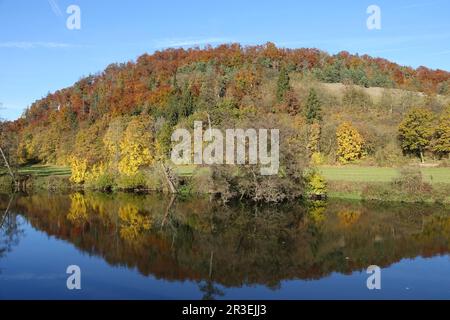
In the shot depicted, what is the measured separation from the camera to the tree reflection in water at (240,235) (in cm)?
1931

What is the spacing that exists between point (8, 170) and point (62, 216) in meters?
22.4

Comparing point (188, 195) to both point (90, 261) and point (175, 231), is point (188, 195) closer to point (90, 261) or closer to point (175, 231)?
point (175, 231)

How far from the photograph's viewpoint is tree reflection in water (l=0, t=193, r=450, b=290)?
1931 cm

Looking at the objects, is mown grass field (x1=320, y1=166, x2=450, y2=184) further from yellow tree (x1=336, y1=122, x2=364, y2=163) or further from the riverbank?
yellow tree (x1=336, y1=122, x2=364, y2=163)

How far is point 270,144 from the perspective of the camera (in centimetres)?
3444

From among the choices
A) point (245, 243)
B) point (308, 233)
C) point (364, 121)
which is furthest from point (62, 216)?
point (364, 121)

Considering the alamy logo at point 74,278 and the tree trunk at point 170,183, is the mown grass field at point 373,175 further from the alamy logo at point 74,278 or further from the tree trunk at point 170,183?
the alamy logo at point 74,278

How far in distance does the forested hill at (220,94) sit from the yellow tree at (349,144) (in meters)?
1.46

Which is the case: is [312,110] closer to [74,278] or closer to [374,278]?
[374,278]

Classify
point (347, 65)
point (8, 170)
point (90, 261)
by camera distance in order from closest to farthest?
point (90, 261)
point (8, 170)
point (347, 65)

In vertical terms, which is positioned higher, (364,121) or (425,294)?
(364,121)

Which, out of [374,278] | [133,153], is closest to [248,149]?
[133,153]

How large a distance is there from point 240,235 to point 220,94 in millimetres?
63806

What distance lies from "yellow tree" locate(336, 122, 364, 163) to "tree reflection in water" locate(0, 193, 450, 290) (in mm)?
21889
